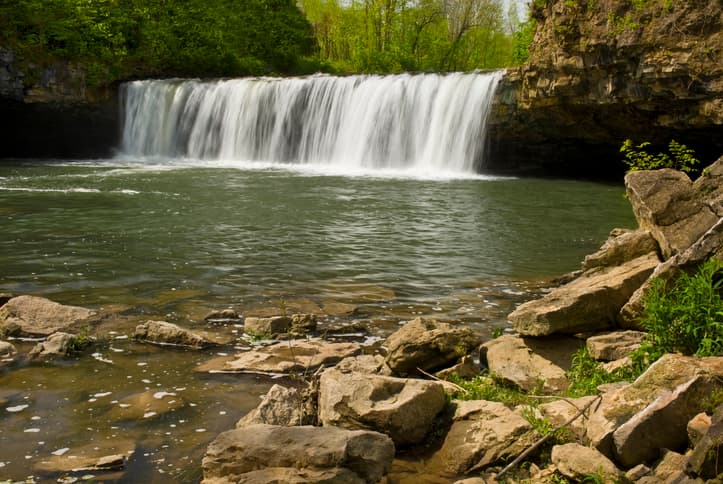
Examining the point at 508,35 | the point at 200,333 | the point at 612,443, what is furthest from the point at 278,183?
the point at 508,35

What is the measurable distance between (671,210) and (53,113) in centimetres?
2979

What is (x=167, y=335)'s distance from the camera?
669 centimetres

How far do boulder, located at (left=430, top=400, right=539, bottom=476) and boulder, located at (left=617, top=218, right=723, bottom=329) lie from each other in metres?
1.89

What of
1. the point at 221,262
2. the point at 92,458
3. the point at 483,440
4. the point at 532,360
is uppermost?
the point at 532,360

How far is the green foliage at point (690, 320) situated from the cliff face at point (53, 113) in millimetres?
28099

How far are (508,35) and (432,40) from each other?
8.57 m

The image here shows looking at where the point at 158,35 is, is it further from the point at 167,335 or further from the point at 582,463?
the point at 582,463

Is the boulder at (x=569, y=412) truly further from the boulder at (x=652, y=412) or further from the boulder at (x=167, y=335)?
the boulder at (x=167, y=335)

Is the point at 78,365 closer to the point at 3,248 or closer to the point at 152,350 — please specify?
the point at 152,350

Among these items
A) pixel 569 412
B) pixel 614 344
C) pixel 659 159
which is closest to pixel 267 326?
pixel 614 344

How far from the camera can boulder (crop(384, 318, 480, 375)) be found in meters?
5.79

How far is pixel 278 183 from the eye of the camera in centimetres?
2134

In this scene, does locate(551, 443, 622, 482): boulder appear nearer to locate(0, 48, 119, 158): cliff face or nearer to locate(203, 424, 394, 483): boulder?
locate(203, 424, 394, 483): boulder

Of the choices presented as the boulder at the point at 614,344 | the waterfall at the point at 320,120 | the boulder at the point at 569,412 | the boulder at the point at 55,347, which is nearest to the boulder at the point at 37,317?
the boulder at the point at 55,347
